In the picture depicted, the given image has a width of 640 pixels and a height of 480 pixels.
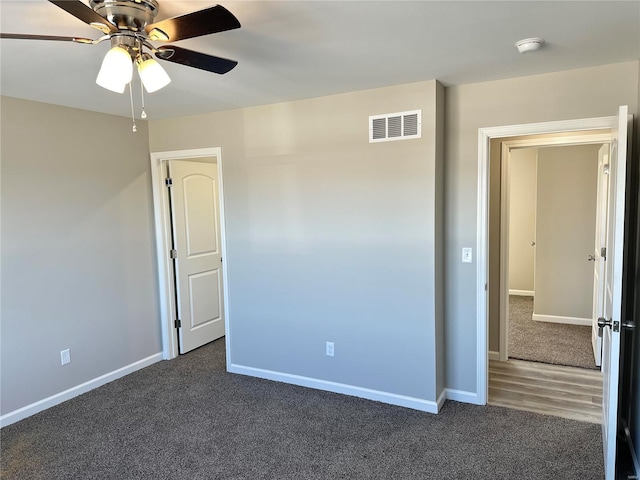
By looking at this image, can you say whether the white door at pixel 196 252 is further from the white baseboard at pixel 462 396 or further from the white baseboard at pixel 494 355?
A: the white baseboard at pixel 494 355

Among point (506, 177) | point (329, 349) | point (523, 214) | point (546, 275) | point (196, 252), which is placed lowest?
point (329, 349)

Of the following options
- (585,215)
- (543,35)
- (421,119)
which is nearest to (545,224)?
(585,215)

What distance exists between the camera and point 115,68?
155cm

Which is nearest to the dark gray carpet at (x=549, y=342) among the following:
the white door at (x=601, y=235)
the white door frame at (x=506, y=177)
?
the white door at (x=601, y=235)

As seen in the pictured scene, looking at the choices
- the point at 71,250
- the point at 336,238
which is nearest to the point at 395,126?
the point at 336,238

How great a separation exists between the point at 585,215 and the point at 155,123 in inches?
190

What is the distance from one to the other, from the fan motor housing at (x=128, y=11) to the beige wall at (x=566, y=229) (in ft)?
15.7

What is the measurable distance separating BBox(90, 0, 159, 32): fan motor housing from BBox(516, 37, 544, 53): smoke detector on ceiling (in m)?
1.72

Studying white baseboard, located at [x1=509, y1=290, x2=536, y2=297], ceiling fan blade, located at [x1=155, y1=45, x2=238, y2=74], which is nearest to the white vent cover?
ceiling fan blade, located at [x1=155, y1=45, x2=238, y2=74]

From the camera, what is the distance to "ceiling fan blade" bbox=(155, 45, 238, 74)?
1.68 meters

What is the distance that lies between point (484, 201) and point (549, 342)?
240 centimetres

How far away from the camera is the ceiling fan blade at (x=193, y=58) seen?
168 centimetres

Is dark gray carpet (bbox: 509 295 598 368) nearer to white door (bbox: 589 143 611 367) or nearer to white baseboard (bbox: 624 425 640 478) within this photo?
white door (bbox: 589 143 611 367)

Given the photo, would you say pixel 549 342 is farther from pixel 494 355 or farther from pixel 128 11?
pixel 128 11
